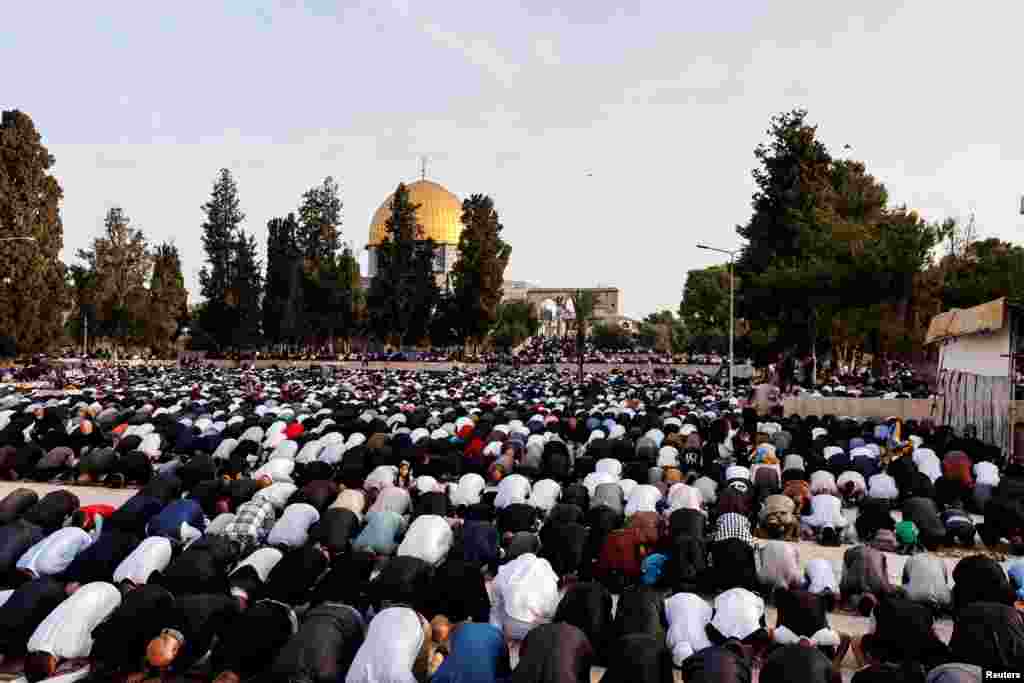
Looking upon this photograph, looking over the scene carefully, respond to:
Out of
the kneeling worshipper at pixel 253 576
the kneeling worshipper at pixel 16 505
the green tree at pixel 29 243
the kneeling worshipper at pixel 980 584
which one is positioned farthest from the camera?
the green tree at pixel 29 243

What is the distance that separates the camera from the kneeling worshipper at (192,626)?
6.10 metres

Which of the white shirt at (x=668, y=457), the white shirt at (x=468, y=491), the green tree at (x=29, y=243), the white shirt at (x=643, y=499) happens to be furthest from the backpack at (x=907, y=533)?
the green tree at (x=29, y=243)

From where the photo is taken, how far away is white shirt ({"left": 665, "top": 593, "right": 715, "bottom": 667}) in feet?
20.9

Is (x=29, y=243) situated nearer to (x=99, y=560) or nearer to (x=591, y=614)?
(x=99, y=560)

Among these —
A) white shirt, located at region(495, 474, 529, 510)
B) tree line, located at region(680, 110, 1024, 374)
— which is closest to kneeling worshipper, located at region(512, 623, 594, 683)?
white shirt, located at region(495, 474, 529, 510)

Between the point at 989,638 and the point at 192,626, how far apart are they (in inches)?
228

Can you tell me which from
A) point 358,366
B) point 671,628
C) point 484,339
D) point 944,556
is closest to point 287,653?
point 671,628

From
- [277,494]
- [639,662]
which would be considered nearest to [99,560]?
[277,494]

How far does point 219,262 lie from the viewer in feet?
168

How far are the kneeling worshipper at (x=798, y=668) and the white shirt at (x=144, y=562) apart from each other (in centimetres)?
555

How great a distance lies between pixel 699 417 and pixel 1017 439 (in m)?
5.98

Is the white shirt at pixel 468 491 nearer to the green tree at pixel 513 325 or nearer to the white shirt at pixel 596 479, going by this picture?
the white shirt at pixel 596 479

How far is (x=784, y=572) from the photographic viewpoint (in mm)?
7828

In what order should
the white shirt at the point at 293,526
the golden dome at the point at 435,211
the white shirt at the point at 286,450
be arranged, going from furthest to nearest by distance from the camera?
the golden dome at the point at 435,211 → the white shirt at the point at 286,450 → the white shirt at the point at 293,526
